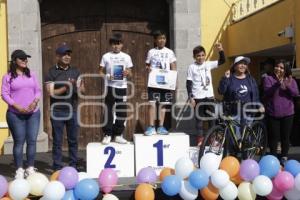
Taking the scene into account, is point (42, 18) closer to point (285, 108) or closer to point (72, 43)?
point (72, 43)

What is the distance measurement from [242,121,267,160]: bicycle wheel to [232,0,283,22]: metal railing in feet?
9.88

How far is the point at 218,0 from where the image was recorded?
34.8 ft

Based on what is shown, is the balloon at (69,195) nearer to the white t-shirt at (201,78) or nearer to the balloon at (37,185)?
the balloon at (37,185)

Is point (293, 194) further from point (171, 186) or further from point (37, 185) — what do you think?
point (37, 185)

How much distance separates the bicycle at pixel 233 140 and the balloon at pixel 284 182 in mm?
1209

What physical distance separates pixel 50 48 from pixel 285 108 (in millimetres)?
5194

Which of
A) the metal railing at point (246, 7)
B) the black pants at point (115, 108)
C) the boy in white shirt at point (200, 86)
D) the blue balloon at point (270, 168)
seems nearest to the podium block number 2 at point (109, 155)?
the black pants at point (115, 108)

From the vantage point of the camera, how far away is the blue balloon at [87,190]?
5.44 metres

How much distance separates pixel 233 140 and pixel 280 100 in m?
1.03

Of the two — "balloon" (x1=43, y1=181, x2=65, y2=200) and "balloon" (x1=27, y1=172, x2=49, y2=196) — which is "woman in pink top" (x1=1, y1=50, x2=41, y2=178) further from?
"balloon" (x1=43, y1=181, x2=65, y2=200)

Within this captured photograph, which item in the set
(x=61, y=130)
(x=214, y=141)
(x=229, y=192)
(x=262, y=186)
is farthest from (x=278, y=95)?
(x=61, y=130)

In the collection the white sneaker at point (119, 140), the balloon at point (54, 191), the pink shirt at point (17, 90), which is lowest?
the balloon at point (54, 191)

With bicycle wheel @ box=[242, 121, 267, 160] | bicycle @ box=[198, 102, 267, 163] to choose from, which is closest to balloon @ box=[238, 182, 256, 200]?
bicycle @ box=[198, 102, 267, 163]

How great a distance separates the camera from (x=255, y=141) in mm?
7562
